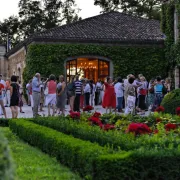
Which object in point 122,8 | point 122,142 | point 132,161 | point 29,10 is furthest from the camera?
point 29,10

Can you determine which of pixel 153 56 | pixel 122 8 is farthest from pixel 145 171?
pixel 122 8

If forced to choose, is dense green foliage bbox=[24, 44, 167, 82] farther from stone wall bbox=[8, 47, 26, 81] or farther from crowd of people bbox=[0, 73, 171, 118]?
crowd of people bbox=[0, 73, 171, 118]

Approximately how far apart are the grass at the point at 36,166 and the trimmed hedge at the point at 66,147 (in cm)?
12

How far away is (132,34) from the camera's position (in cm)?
3359

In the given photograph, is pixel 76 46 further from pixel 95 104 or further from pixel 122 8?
pixel 122 8

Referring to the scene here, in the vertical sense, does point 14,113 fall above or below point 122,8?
below

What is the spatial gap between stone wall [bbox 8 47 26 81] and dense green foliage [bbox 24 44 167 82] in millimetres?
4373

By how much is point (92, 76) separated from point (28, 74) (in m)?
4.91

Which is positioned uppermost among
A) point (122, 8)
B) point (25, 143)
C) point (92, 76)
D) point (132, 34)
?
point (122, 8)

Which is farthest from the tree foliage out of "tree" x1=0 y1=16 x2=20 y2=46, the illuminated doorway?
the illuminated doorway

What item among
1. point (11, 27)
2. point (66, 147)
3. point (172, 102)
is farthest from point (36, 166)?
point (11, 27)

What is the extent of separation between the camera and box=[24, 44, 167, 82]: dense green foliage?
3097 centimetres

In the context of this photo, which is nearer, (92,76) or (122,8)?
(92,76)

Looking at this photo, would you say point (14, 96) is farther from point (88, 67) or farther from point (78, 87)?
point (88, 67)
